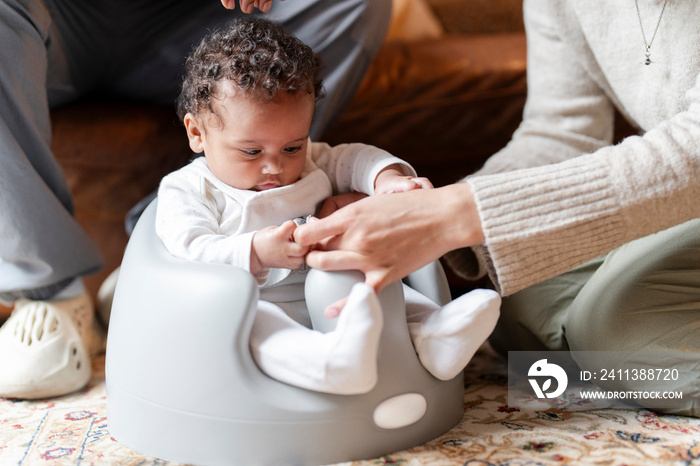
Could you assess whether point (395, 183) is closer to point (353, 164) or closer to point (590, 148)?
point (353, 164)

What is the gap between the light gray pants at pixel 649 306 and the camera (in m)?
0.92

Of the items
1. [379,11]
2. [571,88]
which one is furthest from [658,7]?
[379,11]

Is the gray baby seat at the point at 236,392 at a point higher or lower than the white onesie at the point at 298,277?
lower

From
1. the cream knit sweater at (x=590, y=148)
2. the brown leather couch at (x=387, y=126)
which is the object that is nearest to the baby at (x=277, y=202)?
the cream knit sweater at (x=590, y=148)

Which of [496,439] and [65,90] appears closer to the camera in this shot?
[496,439]

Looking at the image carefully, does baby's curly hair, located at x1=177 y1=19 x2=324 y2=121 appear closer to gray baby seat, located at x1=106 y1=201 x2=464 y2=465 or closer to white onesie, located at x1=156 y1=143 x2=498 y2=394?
white onesie, located at x1=156 y1=143 x2=498 y2=394

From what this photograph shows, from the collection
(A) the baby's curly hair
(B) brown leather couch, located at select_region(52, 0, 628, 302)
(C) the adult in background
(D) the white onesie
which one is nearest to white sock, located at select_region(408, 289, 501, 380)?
(D) the white onesie

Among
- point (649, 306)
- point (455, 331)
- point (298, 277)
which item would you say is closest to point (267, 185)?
point (298, 277)

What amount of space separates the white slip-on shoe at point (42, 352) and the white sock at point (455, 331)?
1.98 ft

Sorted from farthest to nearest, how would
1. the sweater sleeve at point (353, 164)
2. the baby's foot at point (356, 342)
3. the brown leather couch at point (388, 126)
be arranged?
the brown leather couch at point (388, 126) < the sweater sleeve at point (353, 164) < the baby's foot at point (356, 342)

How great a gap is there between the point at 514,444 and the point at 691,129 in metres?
0.46

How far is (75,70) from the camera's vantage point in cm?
131

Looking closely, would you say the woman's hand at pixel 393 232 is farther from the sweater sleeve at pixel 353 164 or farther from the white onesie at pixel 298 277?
the sweater sleeve at pixel 353 164

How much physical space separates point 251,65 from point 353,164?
0.24m
